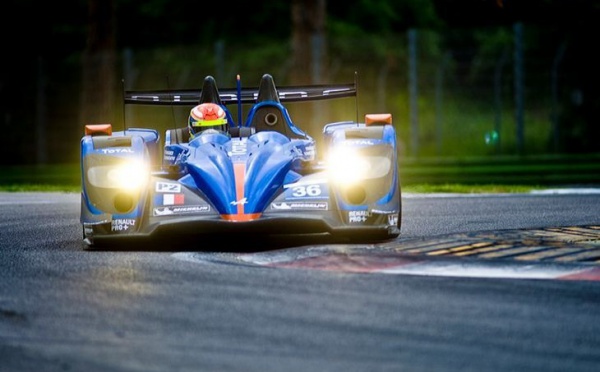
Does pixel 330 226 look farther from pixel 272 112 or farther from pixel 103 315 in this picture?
pixel 103 315

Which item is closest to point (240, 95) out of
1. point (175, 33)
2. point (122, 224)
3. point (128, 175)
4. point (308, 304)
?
point (128, 175)

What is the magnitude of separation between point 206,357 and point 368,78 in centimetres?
2761

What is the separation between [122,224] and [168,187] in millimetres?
444

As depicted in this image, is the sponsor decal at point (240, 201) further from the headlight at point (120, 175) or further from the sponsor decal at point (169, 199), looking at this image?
the headlight at point (120, 175)

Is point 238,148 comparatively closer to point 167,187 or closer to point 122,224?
point 167,187

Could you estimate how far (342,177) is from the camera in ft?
38.3


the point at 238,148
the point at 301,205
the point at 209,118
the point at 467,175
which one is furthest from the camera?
the point at 467,175

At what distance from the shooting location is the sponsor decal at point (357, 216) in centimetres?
1158

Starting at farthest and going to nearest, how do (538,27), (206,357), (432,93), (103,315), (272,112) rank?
(538,27) → (432,93) → (272,112) → (103,315) → (206,357)

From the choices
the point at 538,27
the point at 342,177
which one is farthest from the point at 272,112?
the point at 538,27

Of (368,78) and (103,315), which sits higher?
(368,78)

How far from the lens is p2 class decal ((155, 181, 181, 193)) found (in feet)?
37.7

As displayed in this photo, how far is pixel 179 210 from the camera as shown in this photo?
11.4m

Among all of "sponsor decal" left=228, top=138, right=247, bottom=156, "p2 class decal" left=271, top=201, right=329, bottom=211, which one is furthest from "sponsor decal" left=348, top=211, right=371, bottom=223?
"sponsor decal" left=228, top=138, right=247, bottom=156
